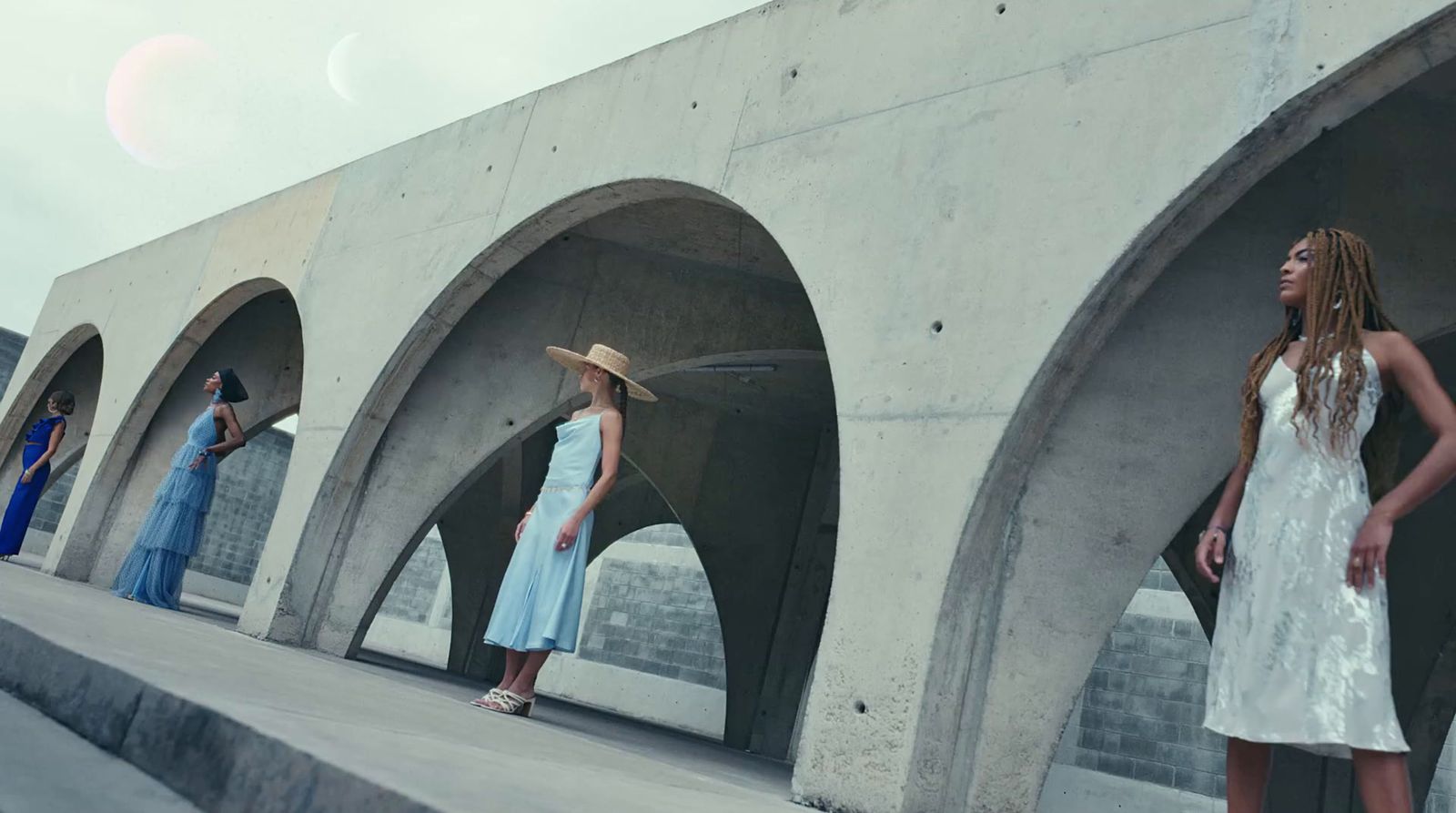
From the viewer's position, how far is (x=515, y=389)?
778cm

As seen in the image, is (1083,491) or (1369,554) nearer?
(1369,554)

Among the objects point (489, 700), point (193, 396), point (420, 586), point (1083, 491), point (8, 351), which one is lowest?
point (489, 700)

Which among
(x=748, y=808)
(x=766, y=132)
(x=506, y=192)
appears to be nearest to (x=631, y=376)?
(x=506, y=192)

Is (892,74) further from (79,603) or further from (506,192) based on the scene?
(79,603)

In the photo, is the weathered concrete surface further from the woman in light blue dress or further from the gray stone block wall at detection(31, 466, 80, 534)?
the gray stone block wall at detection(31, 466, 80, 534)

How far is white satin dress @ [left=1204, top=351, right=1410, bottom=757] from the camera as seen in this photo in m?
2.59

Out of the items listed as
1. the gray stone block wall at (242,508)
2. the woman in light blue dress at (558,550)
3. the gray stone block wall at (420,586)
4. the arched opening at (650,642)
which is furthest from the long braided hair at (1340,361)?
the gray stone block wall at (242,508)

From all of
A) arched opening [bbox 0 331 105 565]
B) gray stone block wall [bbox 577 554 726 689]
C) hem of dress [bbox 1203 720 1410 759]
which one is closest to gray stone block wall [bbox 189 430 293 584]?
gray stone block wall [bbox 577 554 726 689]

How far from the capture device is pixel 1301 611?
2.71 metres

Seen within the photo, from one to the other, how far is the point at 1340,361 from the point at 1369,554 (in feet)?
1.62

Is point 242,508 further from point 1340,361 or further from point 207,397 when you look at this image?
point 1340,361

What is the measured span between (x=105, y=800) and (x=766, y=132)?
3.84 m

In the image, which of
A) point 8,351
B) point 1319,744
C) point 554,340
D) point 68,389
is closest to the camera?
point 1319,744

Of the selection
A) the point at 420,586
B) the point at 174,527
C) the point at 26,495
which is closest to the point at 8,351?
the point at 420,586
